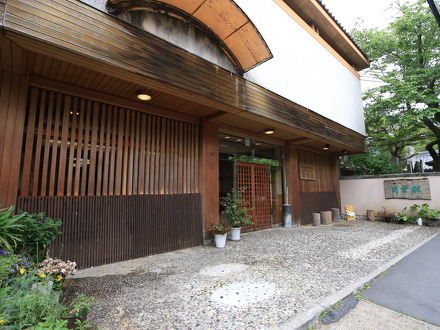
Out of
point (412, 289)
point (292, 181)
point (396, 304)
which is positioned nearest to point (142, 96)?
point (396, 304)

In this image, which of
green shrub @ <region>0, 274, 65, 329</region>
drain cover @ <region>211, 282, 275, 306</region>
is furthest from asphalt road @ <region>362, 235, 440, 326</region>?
green shrub @ <region>0, 274, 65, 329</region>

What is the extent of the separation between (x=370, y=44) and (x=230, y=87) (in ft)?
43.5

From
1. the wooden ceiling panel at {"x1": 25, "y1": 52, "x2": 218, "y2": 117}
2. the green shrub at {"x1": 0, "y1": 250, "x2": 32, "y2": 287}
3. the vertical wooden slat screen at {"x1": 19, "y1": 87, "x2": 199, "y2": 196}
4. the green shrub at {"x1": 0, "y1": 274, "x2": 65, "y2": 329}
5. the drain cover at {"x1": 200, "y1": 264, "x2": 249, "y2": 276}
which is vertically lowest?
the drain cover at {"x1": 200, "y1": 264, "x2": 249, "y2": 276}

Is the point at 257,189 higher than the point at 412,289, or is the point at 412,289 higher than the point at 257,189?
the point at 257,189

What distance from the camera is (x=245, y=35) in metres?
4.90

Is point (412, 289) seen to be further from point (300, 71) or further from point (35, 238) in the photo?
point (300, 71)

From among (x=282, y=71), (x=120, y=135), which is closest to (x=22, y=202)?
(x=120, y=135)

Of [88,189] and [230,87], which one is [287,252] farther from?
[88,189]

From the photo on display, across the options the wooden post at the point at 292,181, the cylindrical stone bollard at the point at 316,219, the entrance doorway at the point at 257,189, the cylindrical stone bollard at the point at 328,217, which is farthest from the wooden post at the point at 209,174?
the cylindrical stone bollard at the point at 328,217

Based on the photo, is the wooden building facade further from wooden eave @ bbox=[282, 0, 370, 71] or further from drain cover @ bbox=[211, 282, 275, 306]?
wooden eave @ bbox=[282, 0, 370, 71]

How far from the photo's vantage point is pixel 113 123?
4836 millimetres

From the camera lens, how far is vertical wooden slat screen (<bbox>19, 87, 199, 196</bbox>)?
3996mm

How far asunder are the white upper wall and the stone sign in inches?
116

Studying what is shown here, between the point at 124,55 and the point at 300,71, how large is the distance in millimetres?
6485
